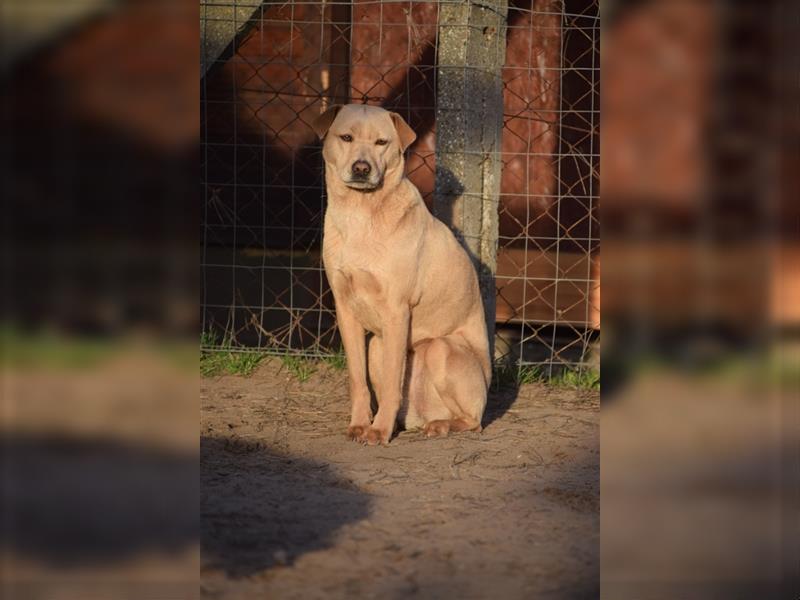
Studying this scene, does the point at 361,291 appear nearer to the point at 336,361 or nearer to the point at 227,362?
the point at 336,361

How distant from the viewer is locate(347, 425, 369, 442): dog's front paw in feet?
13.6

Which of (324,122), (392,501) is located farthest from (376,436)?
(324,122)

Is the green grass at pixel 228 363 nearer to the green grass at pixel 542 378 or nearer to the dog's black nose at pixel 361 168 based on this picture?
the green grass at pixel 542 378

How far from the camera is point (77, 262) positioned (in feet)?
2.39

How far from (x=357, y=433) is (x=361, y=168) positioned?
1236mm

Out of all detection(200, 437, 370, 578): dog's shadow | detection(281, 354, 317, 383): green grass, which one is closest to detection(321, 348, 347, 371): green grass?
detection(281, 354, 317, 383): green grass

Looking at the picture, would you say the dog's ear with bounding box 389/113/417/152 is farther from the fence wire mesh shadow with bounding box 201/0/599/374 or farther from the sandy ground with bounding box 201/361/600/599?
the fence wire mesh shadow with bounding box 201/0/599/374

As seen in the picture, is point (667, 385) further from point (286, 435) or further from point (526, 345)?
point (526, 345)

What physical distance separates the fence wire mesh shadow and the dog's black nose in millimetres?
1827

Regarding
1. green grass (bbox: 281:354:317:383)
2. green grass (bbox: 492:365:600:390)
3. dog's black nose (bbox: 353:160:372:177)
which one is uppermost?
dog's black nose (bbox: 353:160:372:177)

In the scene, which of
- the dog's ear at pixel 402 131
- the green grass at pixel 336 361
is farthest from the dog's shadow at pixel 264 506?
the dog's ear at pixel 402 131

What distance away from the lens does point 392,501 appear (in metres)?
3.17

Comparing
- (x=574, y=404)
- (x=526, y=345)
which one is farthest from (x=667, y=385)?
(x=526, y=345)

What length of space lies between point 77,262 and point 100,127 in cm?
11
